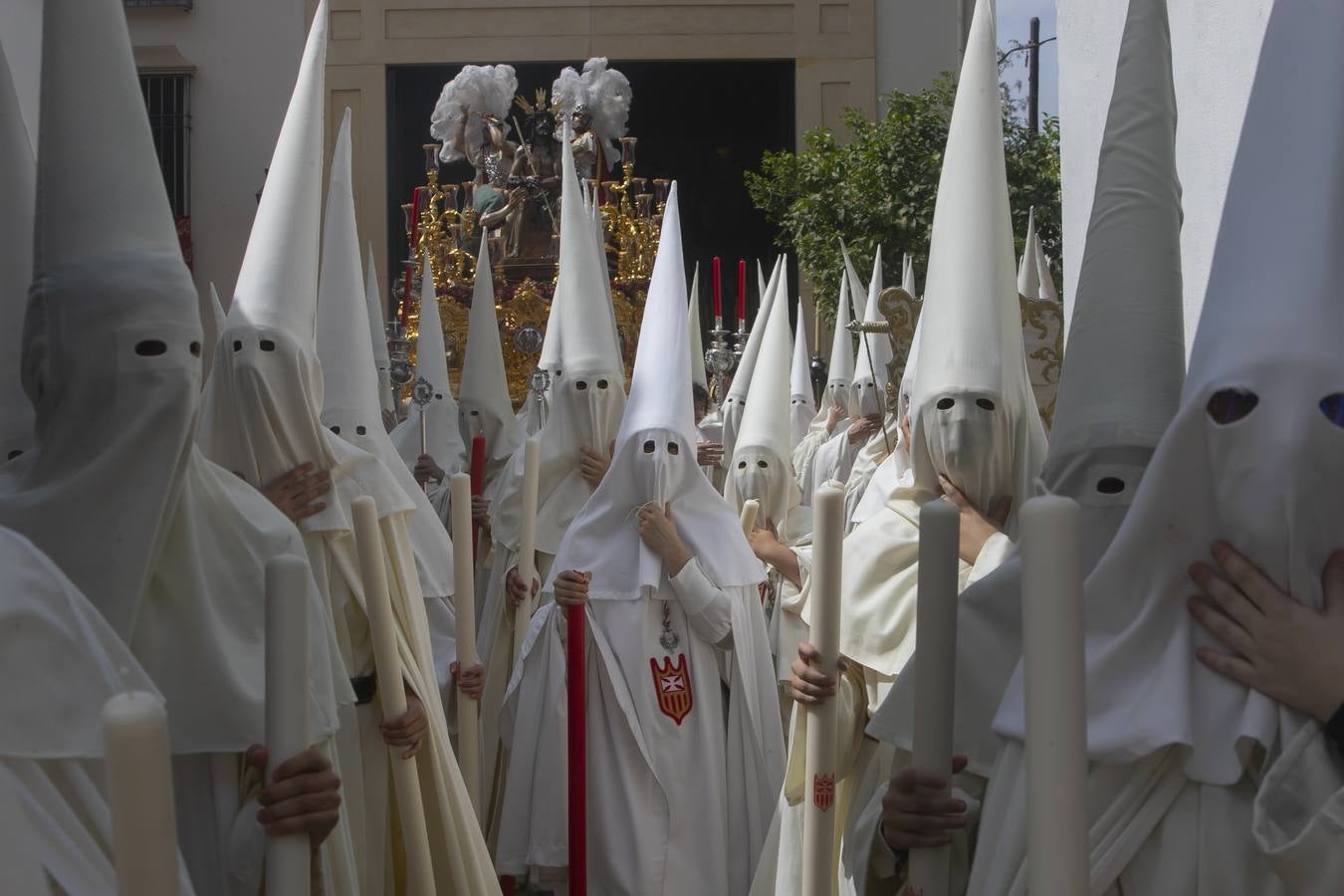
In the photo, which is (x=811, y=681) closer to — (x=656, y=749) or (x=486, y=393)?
(x=656, y=749)

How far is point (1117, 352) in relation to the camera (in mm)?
2570

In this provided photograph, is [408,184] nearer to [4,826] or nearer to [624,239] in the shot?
[624,239]

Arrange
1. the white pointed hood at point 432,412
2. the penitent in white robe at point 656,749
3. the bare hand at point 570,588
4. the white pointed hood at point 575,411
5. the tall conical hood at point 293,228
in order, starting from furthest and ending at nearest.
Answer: the white pointed hood at point 432,412, the white pointed hood at point 575,411, the penitent in white robe at point 656,749, the bare hand at point 570,588, the tall conical hood at point 293,228

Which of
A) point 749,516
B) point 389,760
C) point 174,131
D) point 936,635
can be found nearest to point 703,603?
point 749,516

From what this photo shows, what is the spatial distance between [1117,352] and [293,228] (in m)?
2.98

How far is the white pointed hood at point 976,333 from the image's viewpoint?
3.74m

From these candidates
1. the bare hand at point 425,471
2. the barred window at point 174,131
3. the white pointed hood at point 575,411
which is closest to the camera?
the white pointed hood at point 575,411

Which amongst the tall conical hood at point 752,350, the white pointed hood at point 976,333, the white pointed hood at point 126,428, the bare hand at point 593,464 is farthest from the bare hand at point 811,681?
the tall conical hood at point 752,350

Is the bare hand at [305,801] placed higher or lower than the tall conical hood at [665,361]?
lower

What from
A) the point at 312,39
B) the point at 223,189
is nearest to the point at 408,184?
the point at 223,189

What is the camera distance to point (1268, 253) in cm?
220

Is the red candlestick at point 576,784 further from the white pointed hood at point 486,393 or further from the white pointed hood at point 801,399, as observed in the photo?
the white pointed hood at point 801,399

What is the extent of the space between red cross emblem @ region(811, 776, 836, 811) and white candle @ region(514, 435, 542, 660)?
7.02 feet

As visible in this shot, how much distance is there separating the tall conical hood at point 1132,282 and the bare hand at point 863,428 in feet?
22.0
